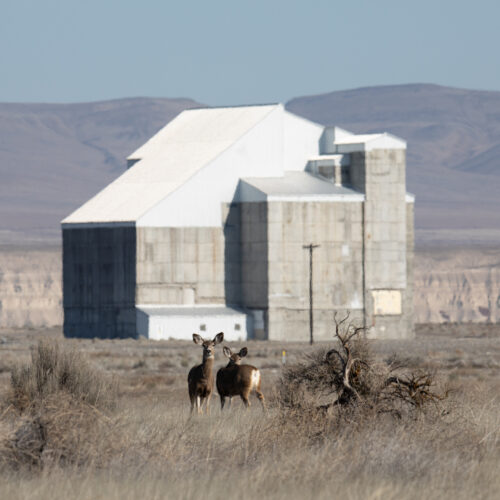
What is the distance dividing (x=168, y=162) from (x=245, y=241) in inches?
294

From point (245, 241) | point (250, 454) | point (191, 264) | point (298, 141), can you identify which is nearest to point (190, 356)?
point (191, 264)

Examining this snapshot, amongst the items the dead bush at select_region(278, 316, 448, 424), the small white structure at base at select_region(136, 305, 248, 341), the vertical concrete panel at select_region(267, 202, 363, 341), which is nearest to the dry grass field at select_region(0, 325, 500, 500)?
the dead bush at select_region(278, 316, 448, 424)

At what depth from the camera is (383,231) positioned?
89.6m

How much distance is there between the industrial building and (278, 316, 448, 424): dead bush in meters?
61.7

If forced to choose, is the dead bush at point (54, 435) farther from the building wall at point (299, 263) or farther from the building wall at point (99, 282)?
the building wall at point (299, 263)

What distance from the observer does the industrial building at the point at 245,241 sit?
85.2m

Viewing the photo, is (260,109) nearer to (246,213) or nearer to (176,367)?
(246,213)

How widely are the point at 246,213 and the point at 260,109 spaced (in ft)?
26.2

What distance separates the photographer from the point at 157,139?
319ft

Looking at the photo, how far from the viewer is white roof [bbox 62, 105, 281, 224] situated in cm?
8631

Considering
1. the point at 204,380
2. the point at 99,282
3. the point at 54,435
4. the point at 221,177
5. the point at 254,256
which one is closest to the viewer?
the point at 54,435

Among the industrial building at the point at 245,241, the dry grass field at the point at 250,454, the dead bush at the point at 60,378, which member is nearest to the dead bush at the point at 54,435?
the dry grass field at the point at 250,454

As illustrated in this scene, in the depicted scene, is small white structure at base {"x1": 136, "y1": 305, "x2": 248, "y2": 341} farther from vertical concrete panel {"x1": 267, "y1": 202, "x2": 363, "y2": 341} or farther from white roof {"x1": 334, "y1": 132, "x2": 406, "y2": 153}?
white roof {"x1": 334, "y1": 132, "x2": 406, "y2": 153}

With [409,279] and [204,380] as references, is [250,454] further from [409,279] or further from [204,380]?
[409,279]
